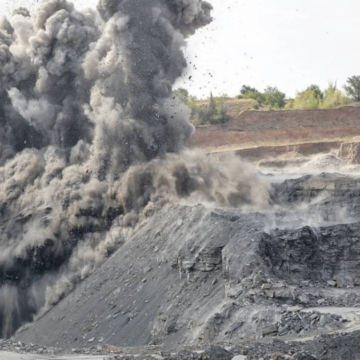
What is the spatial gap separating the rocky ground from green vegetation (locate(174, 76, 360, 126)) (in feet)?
144

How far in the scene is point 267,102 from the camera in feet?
305

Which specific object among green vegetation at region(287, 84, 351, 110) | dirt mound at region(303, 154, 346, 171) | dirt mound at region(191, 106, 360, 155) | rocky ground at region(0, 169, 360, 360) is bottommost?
rocky ground at region(0, 169, 360, 360)

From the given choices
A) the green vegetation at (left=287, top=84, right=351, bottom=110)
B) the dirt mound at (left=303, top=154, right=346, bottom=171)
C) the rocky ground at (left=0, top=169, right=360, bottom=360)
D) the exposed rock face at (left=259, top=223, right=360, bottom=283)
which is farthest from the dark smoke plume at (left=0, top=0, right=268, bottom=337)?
the green vegetation at (left=287, top=84, right=351, bottom=110)

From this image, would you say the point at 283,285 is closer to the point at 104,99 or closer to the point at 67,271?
the point at 67,271

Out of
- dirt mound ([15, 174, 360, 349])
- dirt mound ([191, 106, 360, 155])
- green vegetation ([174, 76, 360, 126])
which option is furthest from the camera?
green vegetation ([174, 76, 360, 126])

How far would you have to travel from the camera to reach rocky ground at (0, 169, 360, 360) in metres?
28.8

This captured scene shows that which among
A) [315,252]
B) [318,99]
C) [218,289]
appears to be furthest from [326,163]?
[218,289]

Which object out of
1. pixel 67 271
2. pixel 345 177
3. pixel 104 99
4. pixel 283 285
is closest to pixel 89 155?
pixel 104 99

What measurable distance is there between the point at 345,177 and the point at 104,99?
11.4m

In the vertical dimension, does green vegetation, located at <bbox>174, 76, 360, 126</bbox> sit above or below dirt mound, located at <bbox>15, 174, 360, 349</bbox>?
above

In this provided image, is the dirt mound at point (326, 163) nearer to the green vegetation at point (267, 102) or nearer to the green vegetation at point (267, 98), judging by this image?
the green vegetation at point (267, 102)

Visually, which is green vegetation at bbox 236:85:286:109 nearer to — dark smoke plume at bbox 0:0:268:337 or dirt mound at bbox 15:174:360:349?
dark smoke plume at bbox 0:0:268:337

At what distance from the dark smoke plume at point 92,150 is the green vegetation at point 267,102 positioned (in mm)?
31518

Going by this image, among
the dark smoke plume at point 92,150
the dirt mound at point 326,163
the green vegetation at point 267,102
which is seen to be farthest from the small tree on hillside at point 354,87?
the dark smoke plume at point 92,150
